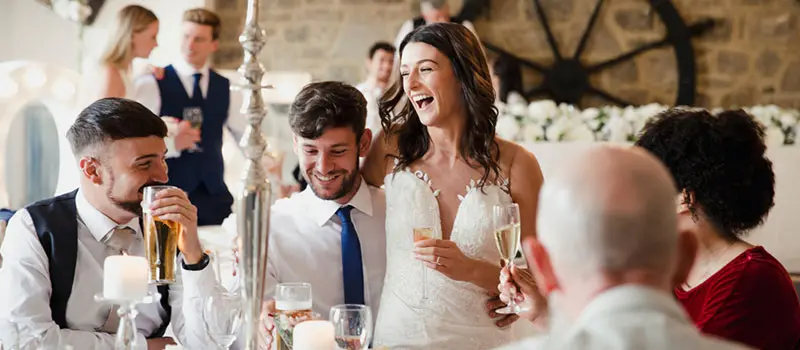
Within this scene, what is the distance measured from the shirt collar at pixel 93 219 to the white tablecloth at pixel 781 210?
11.4 ft

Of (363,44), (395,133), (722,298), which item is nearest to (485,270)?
(395,133)

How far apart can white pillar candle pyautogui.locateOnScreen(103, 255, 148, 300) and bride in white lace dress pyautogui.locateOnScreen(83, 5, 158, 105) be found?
9.04 ft

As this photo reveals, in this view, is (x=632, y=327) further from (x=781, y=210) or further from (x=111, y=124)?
(x=781, y=210)

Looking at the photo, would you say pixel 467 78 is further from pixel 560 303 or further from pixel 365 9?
pixel 365 9

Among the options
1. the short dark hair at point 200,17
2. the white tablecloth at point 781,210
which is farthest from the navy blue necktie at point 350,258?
the white tablecloth at point 781,210

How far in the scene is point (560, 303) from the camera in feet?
4.22

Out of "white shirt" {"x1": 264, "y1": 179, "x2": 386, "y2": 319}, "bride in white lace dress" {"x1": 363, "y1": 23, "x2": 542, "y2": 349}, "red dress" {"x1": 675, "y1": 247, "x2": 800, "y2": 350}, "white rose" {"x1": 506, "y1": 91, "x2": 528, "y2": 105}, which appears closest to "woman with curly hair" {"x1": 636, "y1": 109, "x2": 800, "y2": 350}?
"red dress" {"x1": 675, "y1": 247, "x2": 800, "y2": 350}

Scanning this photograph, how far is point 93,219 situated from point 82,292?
18 centimetres

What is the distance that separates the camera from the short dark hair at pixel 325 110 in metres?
2.71

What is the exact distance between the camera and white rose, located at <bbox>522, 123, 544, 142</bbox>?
607 centimetres

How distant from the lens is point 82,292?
100 inches

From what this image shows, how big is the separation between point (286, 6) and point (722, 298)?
7040 millimetres

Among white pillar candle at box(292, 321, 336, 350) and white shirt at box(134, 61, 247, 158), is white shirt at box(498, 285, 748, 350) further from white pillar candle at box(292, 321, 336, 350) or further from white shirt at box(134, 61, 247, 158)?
white shirt at box(134, 61, 247, 158)

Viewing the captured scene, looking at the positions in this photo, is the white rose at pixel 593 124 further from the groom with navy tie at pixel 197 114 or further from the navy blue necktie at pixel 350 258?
the navy blue necktie at pixel 350 258
